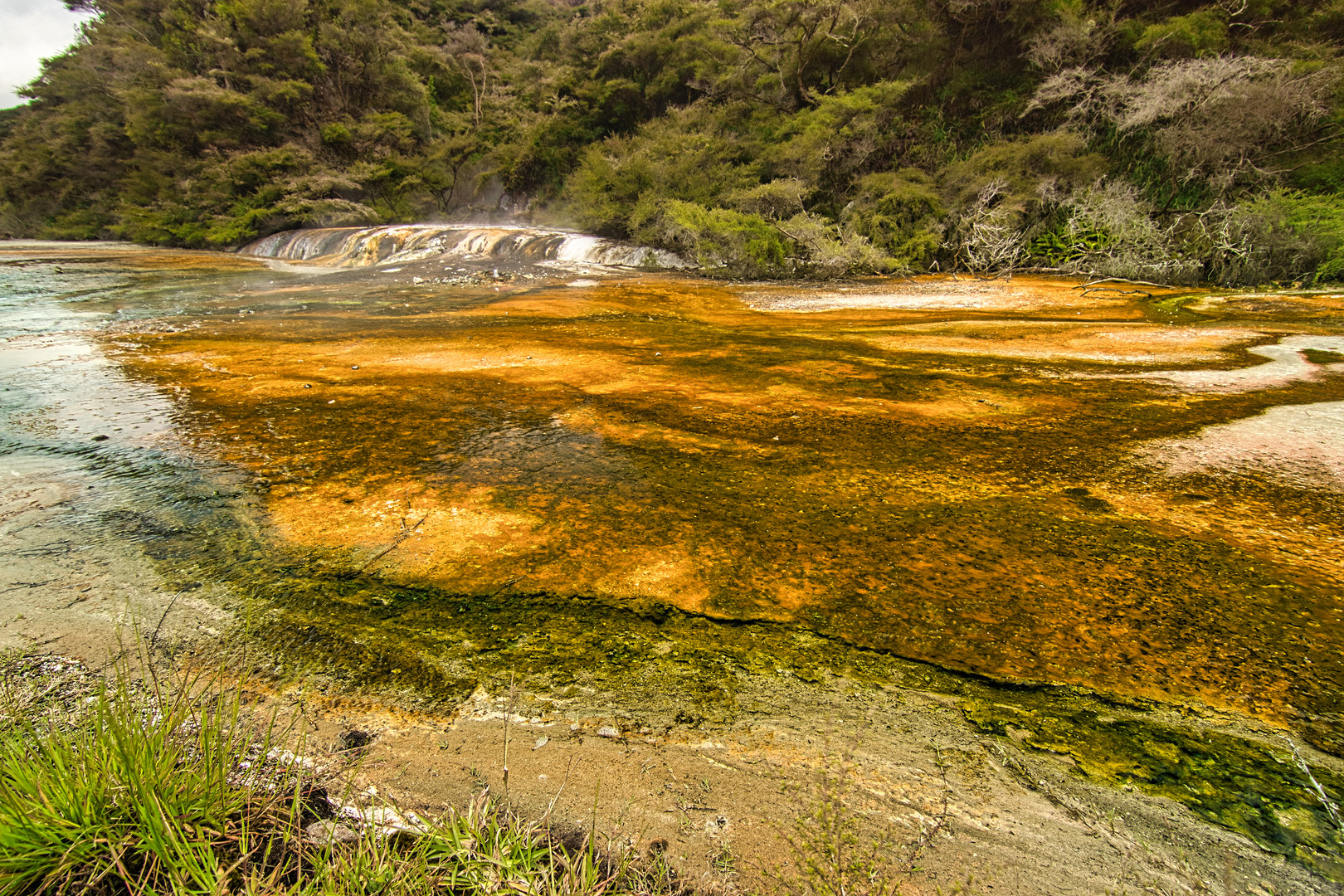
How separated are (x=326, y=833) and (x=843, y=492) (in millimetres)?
1771

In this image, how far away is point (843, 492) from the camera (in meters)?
2.19

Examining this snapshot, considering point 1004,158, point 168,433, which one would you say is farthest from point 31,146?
point 1004,158

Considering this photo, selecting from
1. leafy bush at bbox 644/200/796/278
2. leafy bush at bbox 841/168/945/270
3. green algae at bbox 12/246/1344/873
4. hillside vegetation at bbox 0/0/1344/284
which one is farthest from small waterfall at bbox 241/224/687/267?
green algae at bbox 12/246/1344/873

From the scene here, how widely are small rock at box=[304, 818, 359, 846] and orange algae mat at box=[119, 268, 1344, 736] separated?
29.3 inches

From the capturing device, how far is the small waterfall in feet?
41.4

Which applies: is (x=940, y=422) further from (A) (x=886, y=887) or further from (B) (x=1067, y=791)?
(A) (x=886, y=887)

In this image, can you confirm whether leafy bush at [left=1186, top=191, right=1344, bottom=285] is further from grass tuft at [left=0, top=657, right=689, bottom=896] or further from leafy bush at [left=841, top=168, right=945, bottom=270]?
grass tuft at [left=0, top=657, right=689, bottom=896]

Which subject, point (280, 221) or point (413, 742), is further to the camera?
point (280, 221)

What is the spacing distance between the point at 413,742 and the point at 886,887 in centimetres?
88

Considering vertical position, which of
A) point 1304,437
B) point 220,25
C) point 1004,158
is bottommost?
point 1304,437

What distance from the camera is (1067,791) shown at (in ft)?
3.50

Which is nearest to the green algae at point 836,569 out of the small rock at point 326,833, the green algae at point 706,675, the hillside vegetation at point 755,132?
the green algae at point 706,675

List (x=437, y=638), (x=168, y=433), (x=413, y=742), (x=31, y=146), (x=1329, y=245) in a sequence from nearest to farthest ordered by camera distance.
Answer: (x=413, y=742) → (x=437, y=638) → (x=168, y=433) → (x=1329, y=245) → (x=31, y=146)

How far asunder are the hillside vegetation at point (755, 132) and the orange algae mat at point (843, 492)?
5938mm
